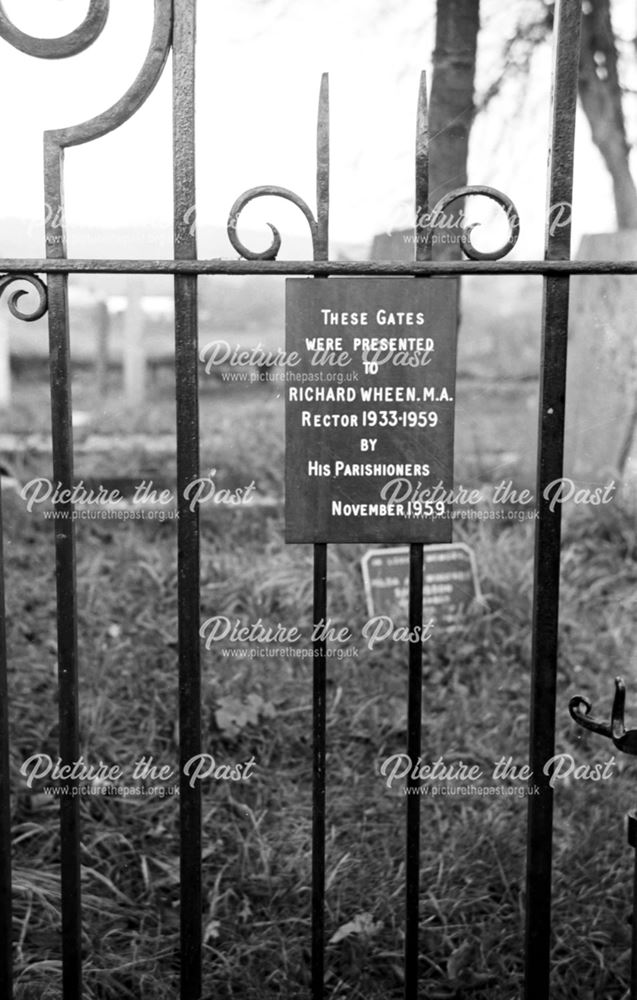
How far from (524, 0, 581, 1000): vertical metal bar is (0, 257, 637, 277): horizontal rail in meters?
0.05

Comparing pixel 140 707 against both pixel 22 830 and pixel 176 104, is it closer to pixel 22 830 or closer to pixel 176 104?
pixel 22 830

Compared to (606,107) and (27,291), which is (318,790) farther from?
(606,107)

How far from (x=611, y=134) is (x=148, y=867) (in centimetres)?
427

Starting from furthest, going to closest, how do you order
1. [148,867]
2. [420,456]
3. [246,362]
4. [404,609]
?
[404,609] < [148,867] < [246,362] < [420,456]

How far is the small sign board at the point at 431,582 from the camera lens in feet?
11.9

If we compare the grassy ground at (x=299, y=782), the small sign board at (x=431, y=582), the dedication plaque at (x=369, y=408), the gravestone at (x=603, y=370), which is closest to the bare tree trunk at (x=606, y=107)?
the gravestone at (x=603, y=370)

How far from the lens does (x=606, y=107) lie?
5219mm

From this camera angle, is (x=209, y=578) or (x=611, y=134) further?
(x=611, y=134)

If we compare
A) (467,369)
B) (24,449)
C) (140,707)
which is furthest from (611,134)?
(467,369)

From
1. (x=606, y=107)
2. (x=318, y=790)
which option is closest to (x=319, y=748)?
(x=318, y=790)

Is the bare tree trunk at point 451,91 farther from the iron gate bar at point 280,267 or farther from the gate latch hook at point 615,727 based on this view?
the gate latch hook at point 615,727

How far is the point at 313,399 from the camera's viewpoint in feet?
5.81

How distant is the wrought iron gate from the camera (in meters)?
1.67

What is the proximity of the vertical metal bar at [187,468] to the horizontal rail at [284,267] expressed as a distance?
1.4 inches
